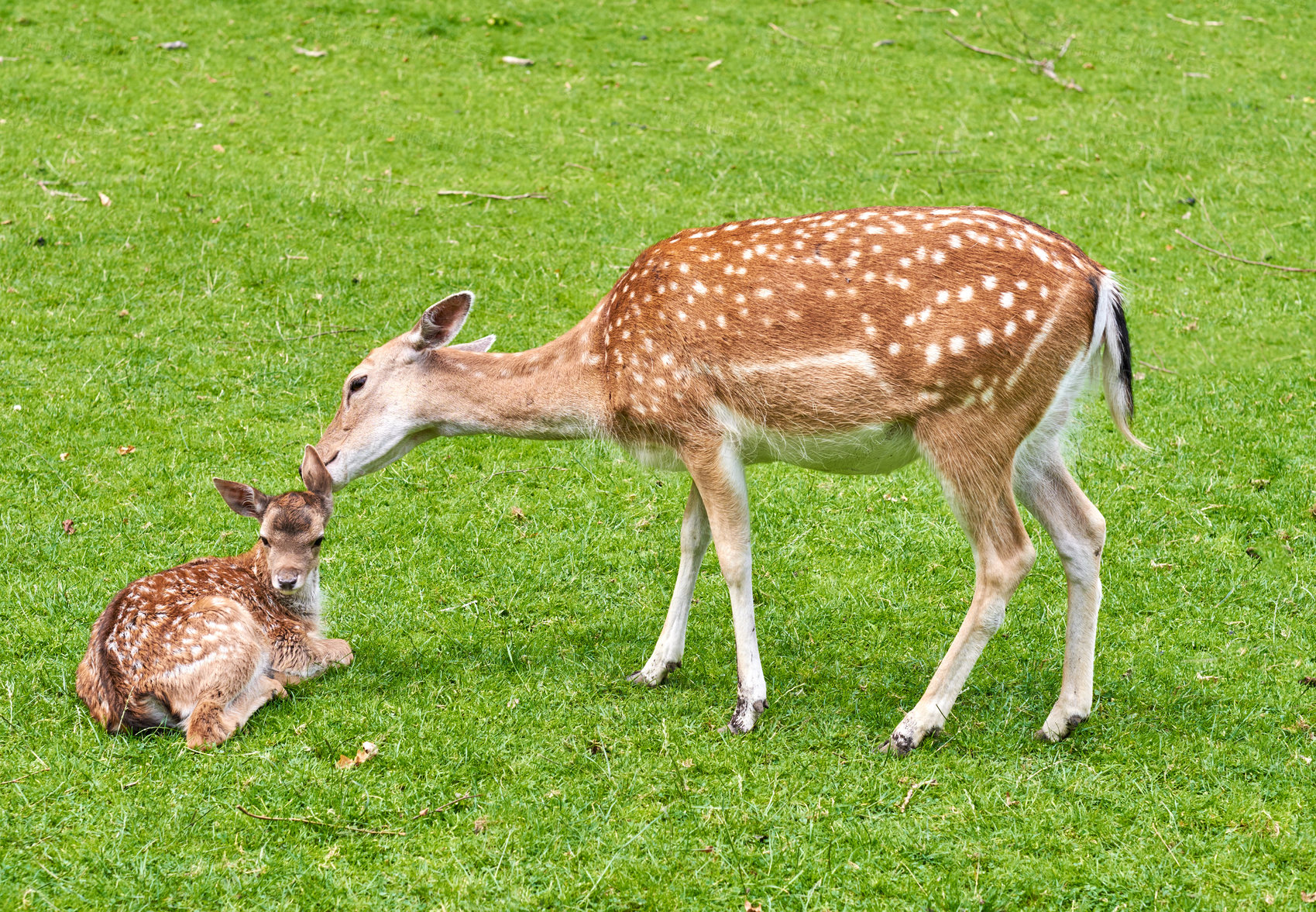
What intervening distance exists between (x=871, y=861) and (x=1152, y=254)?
7.44 meters

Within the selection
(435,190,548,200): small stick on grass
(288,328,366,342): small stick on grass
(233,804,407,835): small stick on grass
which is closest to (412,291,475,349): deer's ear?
(233,804,407,835): small stick on grass

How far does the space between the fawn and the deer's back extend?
1547 millimetres

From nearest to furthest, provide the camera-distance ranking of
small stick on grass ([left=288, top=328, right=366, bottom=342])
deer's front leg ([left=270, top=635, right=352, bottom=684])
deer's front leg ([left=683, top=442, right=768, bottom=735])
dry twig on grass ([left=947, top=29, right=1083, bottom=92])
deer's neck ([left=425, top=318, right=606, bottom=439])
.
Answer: deer's front leg ([left=683, top=442, right=768, bottom=735]), deer's front leg ([left=270, top=635, right=352, bottom=684]), deer's neck ([left=425, top=318, right=606, bottom=439]), small stick on grass ([left=288, top=328, right=366, bottom=342]), dry twig on grass ([left=947, top=29, right=1083, bottom=92])

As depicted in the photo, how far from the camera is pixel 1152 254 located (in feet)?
34.4

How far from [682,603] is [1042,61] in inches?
418

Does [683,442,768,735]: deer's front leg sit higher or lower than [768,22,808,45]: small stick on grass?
higher

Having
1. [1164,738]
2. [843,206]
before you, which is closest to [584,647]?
[1164,738]

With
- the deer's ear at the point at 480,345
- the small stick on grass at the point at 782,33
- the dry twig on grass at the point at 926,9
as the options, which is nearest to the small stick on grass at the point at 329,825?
the deer's ear at the point at 480,345

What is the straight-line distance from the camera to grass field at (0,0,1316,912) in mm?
4582

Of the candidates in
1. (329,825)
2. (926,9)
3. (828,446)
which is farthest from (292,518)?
(926,9)

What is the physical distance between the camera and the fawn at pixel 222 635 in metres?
5.07

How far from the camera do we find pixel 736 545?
542cm

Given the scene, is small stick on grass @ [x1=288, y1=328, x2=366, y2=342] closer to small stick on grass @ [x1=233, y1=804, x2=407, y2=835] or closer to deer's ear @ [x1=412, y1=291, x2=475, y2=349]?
deer's ear @ [x1=412, y1=291, x2=475, y2=349]

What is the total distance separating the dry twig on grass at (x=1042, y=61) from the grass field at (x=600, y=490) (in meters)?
0.21
